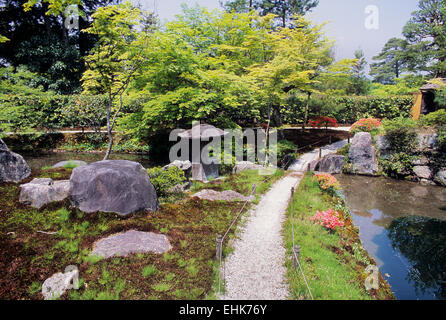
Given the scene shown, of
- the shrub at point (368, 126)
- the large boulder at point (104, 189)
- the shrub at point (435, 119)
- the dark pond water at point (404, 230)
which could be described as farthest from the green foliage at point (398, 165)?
the large boulder at point (104, 189)

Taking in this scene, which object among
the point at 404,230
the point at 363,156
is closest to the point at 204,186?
the point at 404,230

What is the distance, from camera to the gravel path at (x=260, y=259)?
18.4 feet

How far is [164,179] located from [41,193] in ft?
14.1

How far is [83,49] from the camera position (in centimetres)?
3178

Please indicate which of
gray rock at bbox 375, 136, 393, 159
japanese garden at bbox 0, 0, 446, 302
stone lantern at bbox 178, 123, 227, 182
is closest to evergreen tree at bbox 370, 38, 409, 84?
japanese garden at bbox 0, 0, 446, 302

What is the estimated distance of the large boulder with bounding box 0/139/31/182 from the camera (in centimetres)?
931

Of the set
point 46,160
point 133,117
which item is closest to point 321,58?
point 133,117

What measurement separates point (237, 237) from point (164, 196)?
4165 millimetres

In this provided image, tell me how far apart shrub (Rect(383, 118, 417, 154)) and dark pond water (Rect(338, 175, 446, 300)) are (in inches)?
108

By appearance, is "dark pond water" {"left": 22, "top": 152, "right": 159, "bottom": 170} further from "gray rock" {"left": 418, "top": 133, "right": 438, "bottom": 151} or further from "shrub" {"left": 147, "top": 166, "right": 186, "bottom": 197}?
"gray rock" {"left": 418, "top": 133, "right": 438, "bottom": 151}

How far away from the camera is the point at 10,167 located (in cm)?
959

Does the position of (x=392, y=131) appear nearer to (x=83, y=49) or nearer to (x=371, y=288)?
(x=371, y=288)

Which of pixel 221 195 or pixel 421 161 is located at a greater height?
pixel 421 161

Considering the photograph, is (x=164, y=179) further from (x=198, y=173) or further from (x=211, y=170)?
(x=211, y=170)
